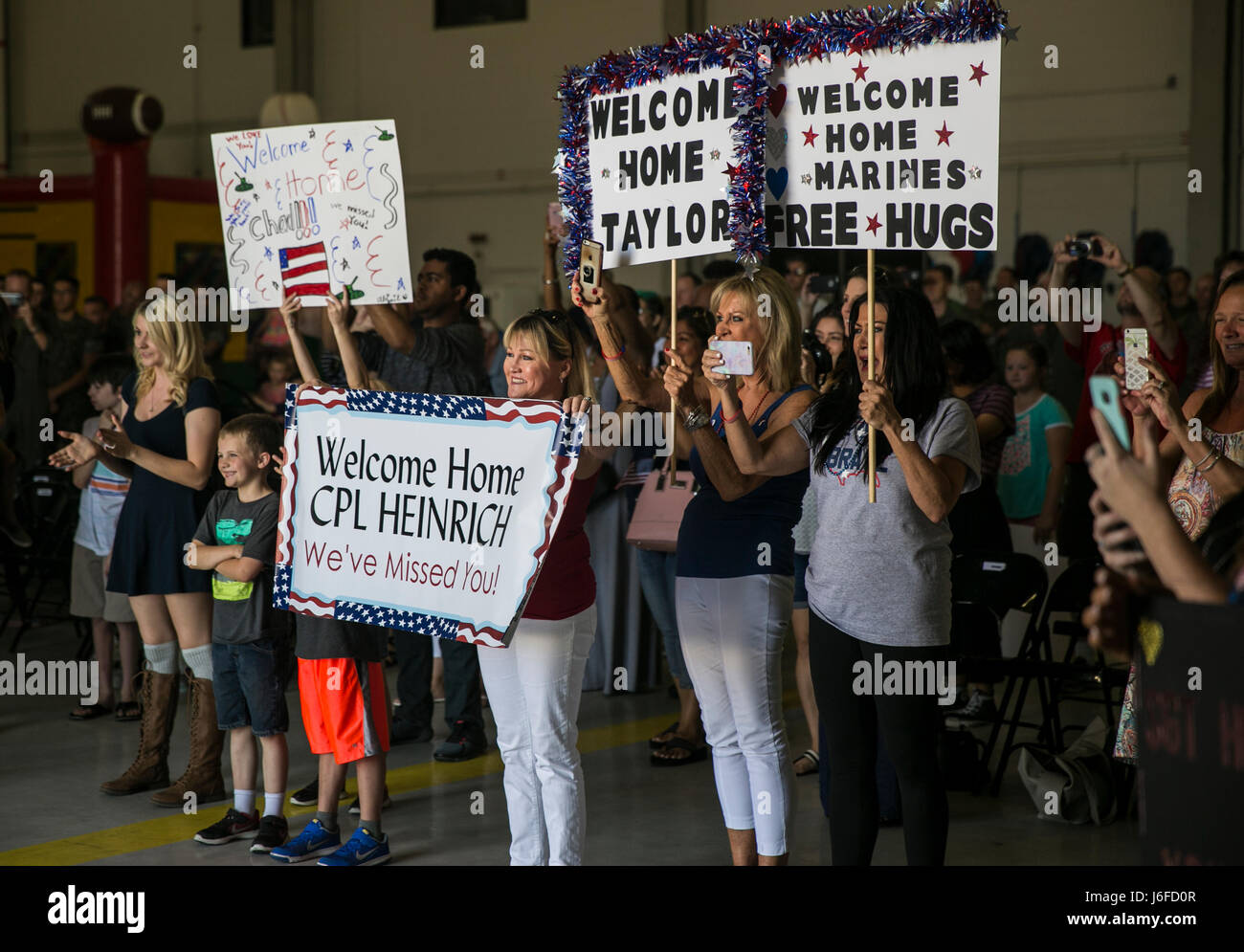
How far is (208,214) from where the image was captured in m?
13.8

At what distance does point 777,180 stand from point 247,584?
2184 mm

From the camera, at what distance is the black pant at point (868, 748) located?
3395 millimetres

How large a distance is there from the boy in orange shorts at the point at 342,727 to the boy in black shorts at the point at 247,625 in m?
0.17

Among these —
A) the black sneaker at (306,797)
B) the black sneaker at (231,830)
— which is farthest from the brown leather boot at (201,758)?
the black sneaker at (231,830)

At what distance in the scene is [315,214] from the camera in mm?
4855

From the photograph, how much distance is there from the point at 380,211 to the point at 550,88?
474 inches

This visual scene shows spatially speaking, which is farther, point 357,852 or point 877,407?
point 357,852

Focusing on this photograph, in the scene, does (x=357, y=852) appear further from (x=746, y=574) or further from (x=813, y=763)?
(x=813, y=763)

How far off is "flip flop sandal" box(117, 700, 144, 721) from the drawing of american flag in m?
2.47

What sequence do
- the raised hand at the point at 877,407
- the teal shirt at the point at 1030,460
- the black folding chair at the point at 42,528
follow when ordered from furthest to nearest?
the black folding chair at the point at 42,528 → the teal shirt at the point at 1030,460 → the raised hand at the point at 877,407

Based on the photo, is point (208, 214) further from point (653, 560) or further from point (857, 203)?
point (857, 203)

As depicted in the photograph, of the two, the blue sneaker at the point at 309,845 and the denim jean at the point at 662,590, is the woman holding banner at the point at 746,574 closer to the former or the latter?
the blue sneaker at the point at 309,845

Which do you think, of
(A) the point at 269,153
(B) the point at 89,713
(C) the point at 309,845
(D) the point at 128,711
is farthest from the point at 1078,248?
(B) the point at 89,713

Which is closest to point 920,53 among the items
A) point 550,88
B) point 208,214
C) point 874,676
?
point 874,676
